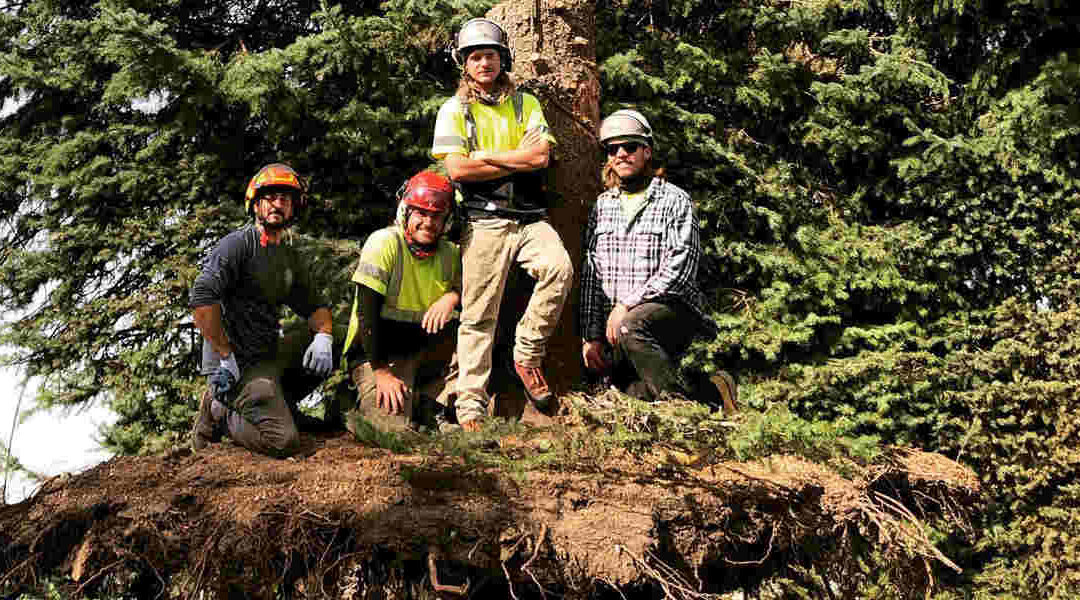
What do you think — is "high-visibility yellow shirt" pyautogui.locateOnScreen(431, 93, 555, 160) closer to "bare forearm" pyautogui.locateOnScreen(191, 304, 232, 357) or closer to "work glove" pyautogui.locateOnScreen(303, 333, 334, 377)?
"work glove" pyautogui.locateOnScreen(303, 333, 334, 377)

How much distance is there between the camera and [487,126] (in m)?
5.39

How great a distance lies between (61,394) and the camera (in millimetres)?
9234

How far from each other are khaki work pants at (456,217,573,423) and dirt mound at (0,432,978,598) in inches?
23.8

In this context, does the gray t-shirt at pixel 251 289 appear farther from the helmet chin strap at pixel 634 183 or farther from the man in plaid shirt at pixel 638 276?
the helmet chin strap at pixel 634 183

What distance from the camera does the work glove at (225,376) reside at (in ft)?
16.4

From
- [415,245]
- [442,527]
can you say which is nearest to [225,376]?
[415,245]

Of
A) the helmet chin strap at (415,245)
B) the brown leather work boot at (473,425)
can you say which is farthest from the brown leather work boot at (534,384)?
the helmet chin strap at (415,245)

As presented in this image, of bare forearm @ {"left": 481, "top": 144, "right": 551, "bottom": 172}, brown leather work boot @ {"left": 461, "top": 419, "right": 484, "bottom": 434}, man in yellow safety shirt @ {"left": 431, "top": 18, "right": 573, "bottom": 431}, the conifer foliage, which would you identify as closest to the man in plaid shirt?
man in yellow safety shirt @ {"left": 431, "top": 18, "right": 573, "bottom": 431}

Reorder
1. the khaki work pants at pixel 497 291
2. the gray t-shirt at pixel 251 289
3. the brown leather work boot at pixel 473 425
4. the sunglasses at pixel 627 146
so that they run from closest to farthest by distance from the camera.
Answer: the brown leather work boot at pixel 473 425
the gray t-shirt at pixel 251 289
the khaki work pants at pixel 497 291
the sunglasses at pixel 627 146

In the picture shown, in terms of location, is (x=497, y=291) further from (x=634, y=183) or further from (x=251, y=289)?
(x=251, y=289)

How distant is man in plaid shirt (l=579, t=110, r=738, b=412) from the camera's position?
5312 mm

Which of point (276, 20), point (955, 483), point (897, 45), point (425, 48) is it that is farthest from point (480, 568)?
point (276, 20)

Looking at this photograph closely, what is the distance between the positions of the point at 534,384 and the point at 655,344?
634 mm

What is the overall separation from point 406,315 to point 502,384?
0.65 m
